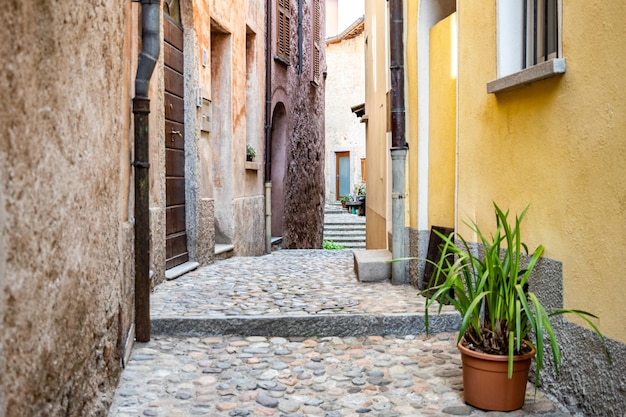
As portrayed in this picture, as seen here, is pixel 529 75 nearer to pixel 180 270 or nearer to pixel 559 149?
pixel 559 149

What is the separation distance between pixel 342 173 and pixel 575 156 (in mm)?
25073

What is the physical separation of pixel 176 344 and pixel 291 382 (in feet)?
3.56

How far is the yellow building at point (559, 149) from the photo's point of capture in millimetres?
2738

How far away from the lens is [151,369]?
381cm

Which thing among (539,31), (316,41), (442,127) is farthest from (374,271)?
(316,41)

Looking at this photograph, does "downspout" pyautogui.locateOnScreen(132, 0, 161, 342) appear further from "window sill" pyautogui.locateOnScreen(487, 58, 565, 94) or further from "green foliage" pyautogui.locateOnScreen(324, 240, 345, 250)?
"green foliage" pyautogui.locateOnScreen(324, 240, 345, 250)

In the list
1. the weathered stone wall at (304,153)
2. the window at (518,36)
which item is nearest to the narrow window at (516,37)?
the window at (518,36)

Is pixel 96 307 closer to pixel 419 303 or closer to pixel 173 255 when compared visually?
pixel 419 303

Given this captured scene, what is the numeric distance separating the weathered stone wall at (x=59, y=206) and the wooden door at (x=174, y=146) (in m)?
3.39

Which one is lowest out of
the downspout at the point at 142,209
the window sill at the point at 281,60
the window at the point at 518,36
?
the downspout at the point at 142,209

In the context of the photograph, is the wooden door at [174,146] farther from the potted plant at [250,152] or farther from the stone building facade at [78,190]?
the potted plant at [250,152]

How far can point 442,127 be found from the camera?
5641mm

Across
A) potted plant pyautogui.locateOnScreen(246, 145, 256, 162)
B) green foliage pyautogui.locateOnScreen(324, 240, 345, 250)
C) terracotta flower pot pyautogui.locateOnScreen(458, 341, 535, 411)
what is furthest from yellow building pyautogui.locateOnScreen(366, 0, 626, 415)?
green foliage pyautogui.locateOnScreen(324, 240, 345, 250)

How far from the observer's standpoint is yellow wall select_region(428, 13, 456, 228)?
548cm
